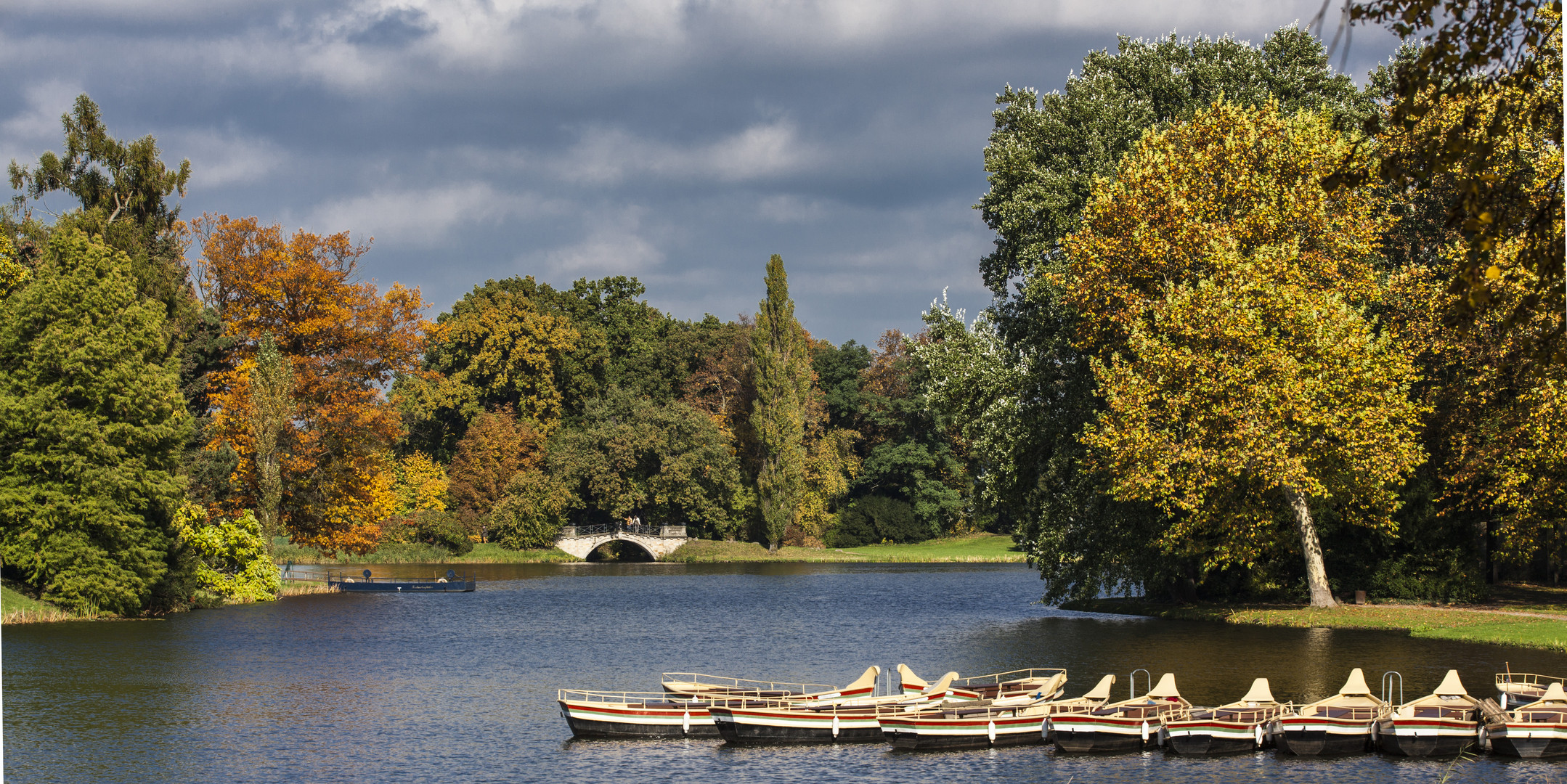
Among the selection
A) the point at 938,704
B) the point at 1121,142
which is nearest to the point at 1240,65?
the point at 1121,142

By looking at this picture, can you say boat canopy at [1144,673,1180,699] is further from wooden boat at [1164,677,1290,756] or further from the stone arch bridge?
the stone arch bridge

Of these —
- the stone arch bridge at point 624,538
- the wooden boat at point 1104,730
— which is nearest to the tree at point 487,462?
the stone arch bridge at point 624,538

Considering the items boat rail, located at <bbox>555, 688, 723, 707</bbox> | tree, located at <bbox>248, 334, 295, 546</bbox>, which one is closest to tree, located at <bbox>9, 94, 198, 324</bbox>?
tree, located at <bbox>248, 334, 295, 546</bbox>

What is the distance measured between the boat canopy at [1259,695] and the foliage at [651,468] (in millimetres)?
75093

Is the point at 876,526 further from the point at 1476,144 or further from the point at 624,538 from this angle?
the point at 1476,144

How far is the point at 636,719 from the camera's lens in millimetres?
26234

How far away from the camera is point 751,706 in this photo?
86.4 feet

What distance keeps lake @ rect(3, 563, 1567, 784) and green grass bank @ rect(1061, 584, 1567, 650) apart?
870 millimetres

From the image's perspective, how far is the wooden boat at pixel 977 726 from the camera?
2470 cm

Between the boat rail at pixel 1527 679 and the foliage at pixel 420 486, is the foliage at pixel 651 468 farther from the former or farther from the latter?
the boat rail at pixel 1527 679

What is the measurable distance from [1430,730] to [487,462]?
85.9m

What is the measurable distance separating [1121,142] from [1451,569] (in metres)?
18.7

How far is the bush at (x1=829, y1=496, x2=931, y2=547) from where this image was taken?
357 feet

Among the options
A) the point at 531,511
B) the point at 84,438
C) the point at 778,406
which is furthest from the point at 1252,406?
the point at 531,511
